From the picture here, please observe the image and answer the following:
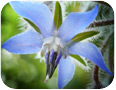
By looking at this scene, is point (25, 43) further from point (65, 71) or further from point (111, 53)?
point (111, 53)

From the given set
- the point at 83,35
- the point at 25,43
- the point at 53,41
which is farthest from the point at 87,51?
the point at 25,43

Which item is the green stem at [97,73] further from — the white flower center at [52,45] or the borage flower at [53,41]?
the white flower center at [52,45]

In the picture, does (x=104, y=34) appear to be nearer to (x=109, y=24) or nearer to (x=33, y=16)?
(x=109, y=24)

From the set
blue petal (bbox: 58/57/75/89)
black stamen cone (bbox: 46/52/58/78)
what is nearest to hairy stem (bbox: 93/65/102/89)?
blue petal (bbox: 58/57/75/89)

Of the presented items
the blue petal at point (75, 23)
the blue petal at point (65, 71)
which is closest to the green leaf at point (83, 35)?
the blue petal at point (75, 23)

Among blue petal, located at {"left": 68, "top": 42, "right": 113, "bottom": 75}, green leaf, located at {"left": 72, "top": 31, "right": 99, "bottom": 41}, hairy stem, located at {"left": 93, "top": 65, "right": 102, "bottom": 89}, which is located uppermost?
green leaf, located at {"left": 72, "top": 31, "right": 99, "bottom": 41}

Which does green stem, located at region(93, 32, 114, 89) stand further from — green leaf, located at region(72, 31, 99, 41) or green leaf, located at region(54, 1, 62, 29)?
green leaf, located at region(54, 1, 62, 29)

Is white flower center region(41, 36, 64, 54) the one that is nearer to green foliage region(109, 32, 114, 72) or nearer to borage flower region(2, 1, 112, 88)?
borage flower region(2, 1, 112, 88)

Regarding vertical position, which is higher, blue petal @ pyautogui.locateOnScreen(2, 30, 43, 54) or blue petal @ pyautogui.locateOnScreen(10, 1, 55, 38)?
blue petal @ pyautogui.locateOnScreen(10, 1, 55, 38)
